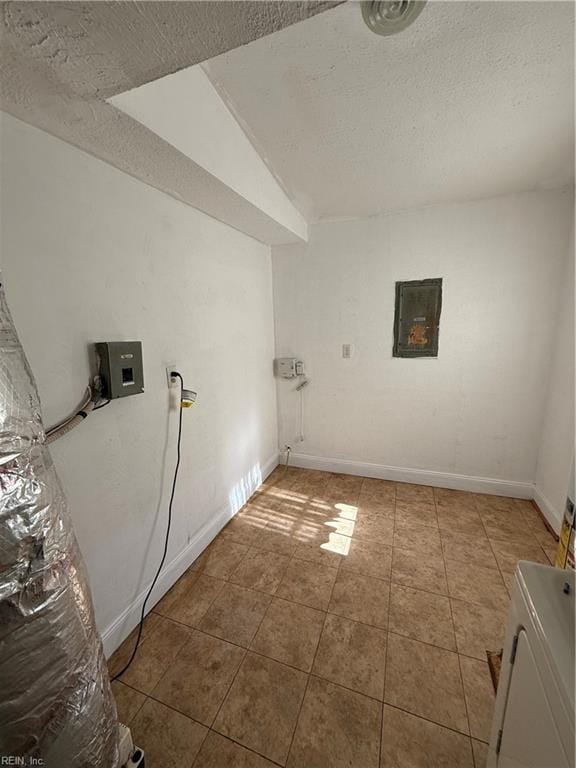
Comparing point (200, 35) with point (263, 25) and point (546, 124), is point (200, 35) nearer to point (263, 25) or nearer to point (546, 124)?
→ point (263, 25)

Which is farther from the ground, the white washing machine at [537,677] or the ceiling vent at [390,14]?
the ceiling vent at [390,14]

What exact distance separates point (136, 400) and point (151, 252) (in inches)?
28.8

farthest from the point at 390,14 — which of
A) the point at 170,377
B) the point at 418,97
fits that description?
the point at 170,377

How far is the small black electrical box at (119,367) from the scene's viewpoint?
1188 millimetres

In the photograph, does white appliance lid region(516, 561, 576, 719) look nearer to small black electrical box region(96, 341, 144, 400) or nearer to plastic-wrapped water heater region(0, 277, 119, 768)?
plastic-wrapped water heater region(0, 277, 119, 768)

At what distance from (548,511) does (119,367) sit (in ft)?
9.52

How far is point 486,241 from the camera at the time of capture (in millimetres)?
2139

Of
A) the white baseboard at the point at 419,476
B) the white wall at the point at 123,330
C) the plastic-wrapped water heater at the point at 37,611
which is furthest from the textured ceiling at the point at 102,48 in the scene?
the white baseboard at the point at 419,476

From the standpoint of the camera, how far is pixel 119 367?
1225 millimetres

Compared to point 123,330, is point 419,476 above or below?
below

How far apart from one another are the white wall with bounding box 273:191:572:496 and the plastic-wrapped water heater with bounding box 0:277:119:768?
2231 millimetres

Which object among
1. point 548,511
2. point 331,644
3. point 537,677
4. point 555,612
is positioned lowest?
point 331,644

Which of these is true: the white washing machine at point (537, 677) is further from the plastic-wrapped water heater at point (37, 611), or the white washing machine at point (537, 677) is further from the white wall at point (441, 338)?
the white wall at point (441, 338)

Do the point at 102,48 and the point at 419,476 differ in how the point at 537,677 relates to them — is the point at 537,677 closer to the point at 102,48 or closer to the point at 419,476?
the point at 102,48
